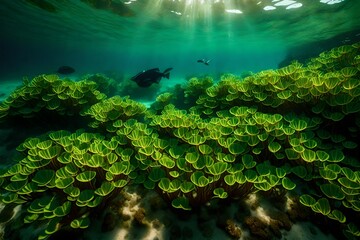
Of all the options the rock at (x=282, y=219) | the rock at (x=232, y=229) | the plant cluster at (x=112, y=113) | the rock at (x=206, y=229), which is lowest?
the rock at (x=206, y=229)

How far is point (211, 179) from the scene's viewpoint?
8.53 ft

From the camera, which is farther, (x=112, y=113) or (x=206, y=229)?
(x=112, y=113)

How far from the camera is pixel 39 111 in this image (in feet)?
16.9

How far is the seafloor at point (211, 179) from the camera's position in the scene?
102 inches

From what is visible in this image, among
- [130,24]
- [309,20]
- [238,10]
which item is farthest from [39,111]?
[309,20]

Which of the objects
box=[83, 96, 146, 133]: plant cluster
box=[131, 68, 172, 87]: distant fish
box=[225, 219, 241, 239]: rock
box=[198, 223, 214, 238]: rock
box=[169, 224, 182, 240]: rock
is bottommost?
box=[169, 224, 182, 240]: rock

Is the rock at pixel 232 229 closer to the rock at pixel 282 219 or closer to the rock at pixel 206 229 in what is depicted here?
the rock at pixel 206 229

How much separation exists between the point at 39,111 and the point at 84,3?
60.0 ft

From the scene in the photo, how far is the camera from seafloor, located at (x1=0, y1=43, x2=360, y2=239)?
2.59 metres

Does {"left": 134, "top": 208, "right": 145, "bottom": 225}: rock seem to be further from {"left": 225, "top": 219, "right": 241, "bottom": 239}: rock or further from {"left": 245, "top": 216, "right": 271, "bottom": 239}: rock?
{"left": 245, "top": 216, "right": 271, "bottom": 239}: rock

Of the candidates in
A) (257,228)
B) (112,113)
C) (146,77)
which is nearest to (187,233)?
(257,228)

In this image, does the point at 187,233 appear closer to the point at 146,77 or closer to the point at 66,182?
the point at 66,182

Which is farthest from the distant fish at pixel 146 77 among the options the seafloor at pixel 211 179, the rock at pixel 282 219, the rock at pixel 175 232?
the rock at pixel 282 219

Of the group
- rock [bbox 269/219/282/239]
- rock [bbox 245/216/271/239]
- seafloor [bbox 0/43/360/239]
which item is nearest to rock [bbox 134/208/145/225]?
seafloor [bbox 0/43/360/239]
